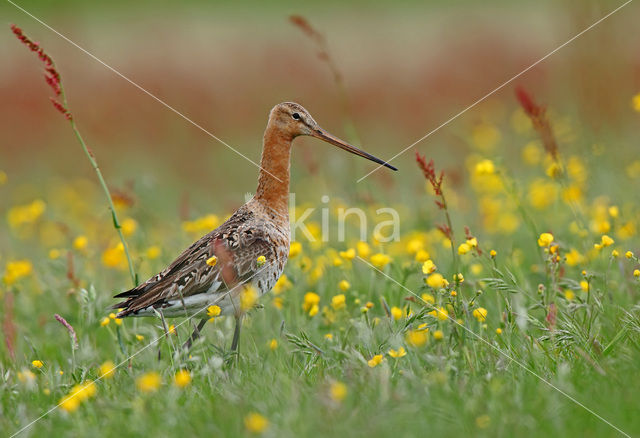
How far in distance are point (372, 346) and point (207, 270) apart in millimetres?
1191

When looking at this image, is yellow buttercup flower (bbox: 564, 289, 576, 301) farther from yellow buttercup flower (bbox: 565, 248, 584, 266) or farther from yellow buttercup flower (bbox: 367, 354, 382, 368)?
yellow buttercup flower (bbox: 367, 354, 382, 368)

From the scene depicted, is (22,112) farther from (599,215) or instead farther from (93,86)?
(599,215)

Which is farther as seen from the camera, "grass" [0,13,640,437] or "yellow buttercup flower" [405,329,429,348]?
"yellow buttercup flower" [405,329,429,348]

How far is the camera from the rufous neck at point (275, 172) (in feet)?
19.4

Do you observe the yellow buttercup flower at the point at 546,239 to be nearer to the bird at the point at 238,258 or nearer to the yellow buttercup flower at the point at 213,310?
the bird at the point at 238,258

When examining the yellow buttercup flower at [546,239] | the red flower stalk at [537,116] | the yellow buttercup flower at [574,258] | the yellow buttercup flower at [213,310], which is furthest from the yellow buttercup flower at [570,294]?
the yellow buttercup flower at [213,310]

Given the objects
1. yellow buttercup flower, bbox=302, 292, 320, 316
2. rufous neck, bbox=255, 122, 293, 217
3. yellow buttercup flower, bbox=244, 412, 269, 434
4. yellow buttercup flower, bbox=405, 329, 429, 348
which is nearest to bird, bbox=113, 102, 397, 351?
rufous neck, bbox=255, 122, 293, 217

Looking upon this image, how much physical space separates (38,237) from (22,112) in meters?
7.08

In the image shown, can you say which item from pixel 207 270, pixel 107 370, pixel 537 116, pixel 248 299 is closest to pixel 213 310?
pixel 248 299

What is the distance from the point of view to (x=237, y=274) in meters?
5.38

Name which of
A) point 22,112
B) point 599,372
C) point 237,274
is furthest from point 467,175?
point 22,112

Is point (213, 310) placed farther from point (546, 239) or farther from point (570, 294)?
point (570, 294)

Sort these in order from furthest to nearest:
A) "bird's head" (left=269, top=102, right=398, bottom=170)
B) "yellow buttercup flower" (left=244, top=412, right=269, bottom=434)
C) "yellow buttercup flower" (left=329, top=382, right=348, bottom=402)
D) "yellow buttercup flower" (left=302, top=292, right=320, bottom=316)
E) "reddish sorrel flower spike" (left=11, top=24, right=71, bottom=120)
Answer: "bird's head" (left=269, top=102, right=398, bottom=170) < "yellow buttercup flower" (left=302, top=292, right=320, bottom=316) < "reddish sorrel flower spike" (left=11, top=24, right=71, bottom=120) < "yellow buttercup flower" (left=329, top=382, right=348, bottom=402) < "yellow buttercup flower" (left=244, top=412, right=269, bottom=434)

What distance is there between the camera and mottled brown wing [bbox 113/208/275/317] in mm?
5188
